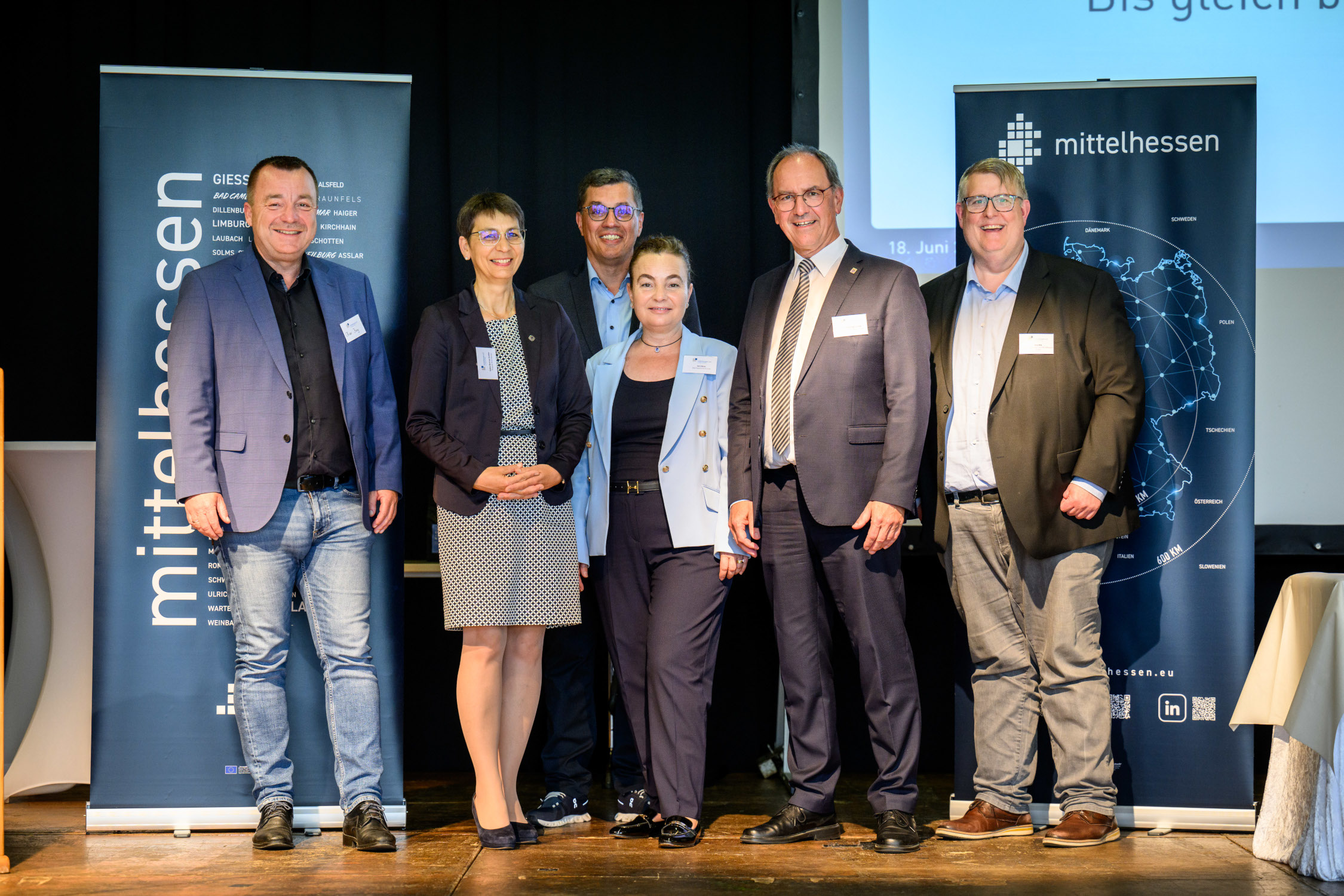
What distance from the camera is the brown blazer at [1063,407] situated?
10.3ft

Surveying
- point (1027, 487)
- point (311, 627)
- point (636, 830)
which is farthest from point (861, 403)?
point (311, 627)

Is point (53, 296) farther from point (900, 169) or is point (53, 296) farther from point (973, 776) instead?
point (973, 776)

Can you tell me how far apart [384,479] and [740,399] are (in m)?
1.03

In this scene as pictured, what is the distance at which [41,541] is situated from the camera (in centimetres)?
386

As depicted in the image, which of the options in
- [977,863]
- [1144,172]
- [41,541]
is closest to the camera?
[977,863]

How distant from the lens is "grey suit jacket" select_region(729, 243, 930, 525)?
3.03 m

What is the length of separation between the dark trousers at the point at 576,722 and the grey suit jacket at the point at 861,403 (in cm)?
80

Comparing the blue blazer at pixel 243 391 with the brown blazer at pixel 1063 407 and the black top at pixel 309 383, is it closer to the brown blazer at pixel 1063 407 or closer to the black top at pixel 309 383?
the black top at pixel 309 383

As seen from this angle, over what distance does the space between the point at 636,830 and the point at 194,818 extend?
1.28 metres

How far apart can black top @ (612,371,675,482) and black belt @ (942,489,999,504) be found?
855 millimetres

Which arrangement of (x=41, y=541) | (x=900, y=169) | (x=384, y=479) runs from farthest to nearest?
(x=900, y=169)
(x=41, y=541)
(x=384, y=479)

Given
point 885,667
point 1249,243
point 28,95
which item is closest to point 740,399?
point 885,667

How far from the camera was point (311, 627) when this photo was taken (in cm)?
327

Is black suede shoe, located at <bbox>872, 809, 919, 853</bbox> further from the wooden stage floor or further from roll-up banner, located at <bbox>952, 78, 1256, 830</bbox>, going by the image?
roll-up banner, located at <bbox>952, 78, 1256, 830</bbox>
